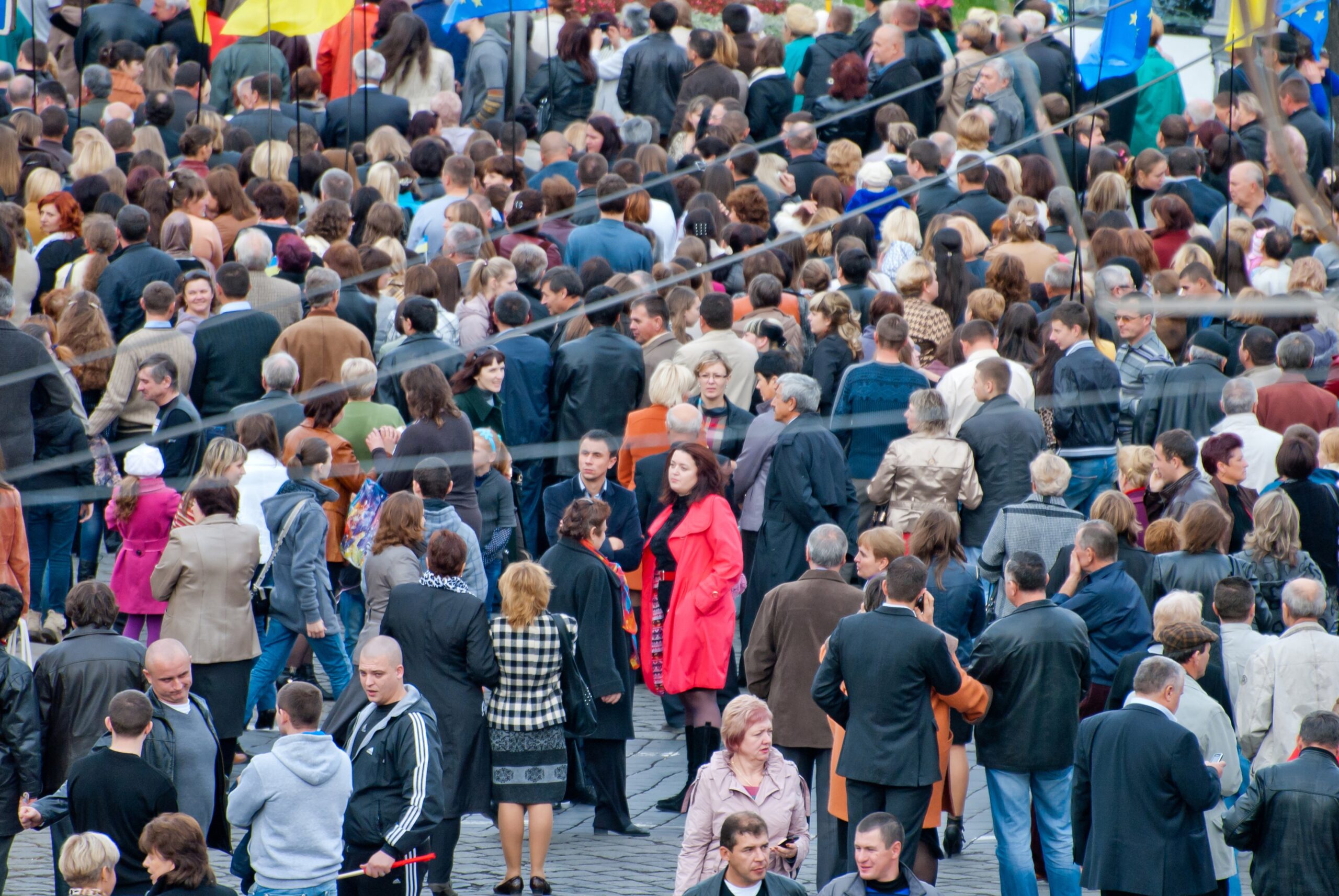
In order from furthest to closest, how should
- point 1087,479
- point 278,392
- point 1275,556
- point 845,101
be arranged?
point 845,101 < point 1087,479 < point 278,392 < point 1275,556

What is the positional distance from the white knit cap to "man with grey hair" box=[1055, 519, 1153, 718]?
4.37 metres

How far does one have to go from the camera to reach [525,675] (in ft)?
25.4

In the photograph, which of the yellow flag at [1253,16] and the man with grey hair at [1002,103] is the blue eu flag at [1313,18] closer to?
the man with grey hair at [1002,103]

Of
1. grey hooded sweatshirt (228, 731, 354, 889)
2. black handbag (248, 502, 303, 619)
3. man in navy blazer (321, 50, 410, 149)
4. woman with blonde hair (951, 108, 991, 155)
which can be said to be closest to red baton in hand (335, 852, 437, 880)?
grey hooded sweatshirt (228, 731, 354, 889)

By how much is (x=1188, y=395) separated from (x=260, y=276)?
5.44m

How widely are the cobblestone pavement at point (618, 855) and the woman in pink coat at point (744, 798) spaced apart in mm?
1047

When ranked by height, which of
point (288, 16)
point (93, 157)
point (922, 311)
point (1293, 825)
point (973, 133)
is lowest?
point (1293, 825)

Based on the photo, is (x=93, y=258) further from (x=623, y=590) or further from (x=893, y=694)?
(x=893, y=694)

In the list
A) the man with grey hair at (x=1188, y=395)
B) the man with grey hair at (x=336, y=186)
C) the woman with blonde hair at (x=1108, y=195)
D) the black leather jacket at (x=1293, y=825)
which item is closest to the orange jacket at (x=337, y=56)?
the man with grey hair at (x=336, y=186)

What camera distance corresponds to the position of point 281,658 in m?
9.21

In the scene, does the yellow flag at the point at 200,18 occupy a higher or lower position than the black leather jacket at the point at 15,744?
higher

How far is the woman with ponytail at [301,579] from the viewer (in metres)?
8.84

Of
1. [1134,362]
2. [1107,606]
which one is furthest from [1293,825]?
[1134,362]

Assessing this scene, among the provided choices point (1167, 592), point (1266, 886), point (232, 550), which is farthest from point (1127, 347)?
point (232, 550)
